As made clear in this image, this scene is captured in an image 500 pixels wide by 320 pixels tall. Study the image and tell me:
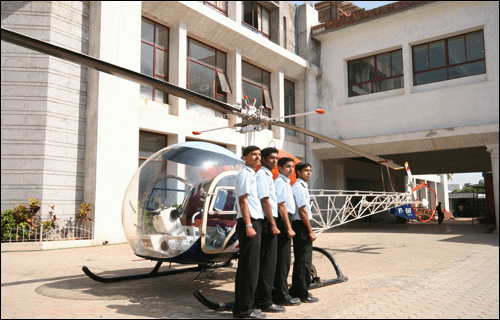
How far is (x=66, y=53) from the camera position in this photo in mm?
3213

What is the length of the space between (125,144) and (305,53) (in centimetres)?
1320

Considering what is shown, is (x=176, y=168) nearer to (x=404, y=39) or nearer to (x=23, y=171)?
(x=23, y=171)

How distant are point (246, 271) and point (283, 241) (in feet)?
2.76

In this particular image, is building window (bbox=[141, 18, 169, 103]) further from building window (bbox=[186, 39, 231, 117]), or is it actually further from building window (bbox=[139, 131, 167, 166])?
building window (bbox=[139, 131, 167, 166])

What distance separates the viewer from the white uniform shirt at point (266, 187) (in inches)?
185

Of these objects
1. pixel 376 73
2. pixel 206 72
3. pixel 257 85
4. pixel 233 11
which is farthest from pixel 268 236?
pixel 376 73

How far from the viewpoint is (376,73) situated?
20.6m

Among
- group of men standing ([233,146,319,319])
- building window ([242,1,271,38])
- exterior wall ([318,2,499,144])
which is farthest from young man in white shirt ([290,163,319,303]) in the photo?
building window ([242,1,271,38])

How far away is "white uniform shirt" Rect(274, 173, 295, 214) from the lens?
5.05 metres

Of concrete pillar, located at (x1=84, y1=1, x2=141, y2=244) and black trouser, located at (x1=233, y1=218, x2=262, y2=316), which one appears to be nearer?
black trouser, located at (x1=233, y1=218, x2=262, y2=316)

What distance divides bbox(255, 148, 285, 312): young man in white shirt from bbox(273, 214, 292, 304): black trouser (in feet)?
0.70

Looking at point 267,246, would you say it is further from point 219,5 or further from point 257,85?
point 257,85

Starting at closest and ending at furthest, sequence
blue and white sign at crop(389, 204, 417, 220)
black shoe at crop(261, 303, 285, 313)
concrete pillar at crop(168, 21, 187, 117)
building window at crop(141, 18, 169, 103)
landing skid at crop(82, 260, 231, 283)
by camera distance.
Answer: black shoe at crop(261, 303, 285, 313), landing skid at crop(82, 260, 231, 283), blue and white sign at crop(389, 204, 417, 220), building window at crop(141, 18, 169, 103), concrete pillar at crop(168, 21, 187, 117)

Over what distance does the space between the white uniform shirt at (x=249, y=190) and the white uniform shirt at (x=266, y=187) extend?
2.7 inches
